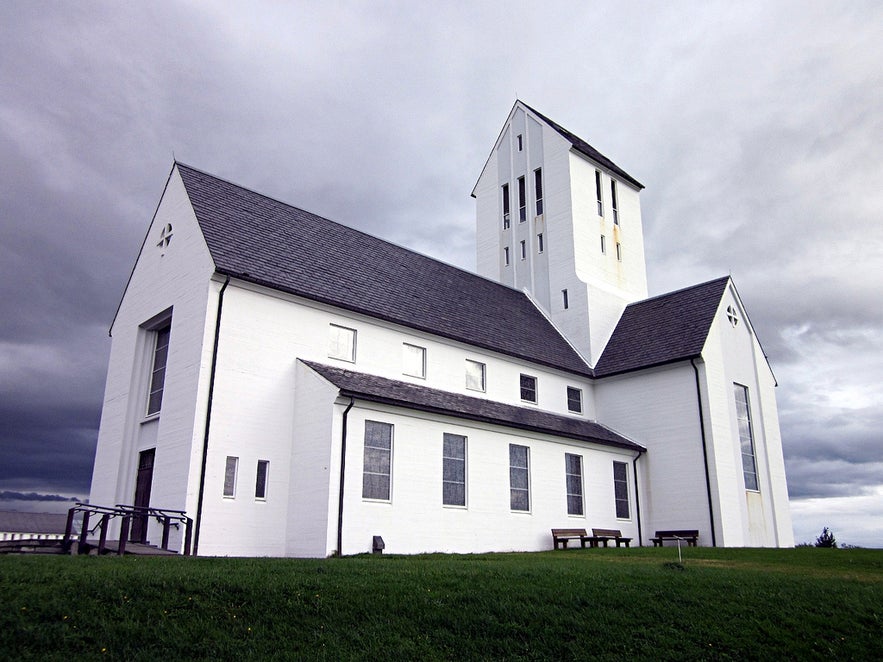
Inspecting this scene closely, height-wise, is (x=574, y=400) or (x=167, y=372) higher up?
(x=574, y=400)

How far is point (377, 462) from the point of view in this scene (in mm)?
20016

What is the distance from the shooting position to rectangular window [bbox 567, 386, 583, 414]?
30.4 metres

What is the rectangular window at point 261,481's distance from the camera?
19328mm

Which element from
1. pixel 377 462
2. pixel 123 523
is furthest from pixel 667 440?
pixel 123 523

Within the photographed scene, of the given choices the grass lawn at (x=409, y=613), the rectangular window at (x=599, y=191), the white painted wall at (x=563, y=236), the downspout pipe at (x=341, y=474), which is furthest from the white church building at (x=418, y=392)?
the grass lawn at (x=409, y=613)

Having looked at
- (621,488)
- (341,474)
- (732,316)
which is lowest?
(341,474)

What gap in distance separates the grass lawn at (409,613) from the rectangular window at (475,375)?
41.0ft

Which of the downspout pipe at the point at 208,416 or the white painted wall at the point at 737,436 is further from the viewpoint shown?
the white painted wall at the point at 737,436

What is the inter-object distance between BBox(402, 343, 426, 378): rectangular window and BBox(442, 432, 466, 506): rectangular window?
291 cm

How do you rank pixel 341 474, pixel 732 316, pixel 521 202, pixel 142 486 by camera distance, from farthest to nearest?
pixel 521 202
pixel 732 316
pixel 142 486
pixel 341 474

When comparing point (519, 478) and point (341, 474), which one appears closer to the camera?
point (341, 474)

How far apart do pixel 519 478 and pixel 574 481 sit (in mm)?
3045

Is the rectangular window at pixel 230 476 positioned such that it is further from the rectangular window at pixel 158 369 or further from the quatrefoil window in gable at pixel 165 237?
the quatrefoil window in gable at pixel 165 237

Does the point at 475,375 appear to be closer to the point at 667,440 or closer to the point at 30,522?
the point at 667,440
